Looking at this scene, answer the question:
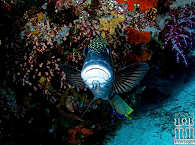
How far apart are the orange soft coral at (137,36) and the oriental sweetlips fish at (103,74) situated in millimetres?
1319

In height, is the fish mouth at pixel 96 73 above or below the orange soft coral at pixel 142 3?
Result: below

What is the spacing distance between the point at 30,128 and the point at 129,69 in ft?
7.23

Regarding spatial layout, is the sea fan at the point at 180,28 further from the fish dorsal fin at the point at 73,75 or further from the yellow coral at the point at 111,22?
the fish dorsal fin at the point at 73,75

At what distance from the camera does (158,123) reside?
2.83 meters

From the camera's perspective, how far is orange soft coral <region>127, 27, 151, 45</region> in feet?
12.0

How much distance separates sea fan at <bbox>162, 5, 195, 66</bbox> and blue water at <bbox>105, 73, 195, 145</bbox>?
852 millimetres

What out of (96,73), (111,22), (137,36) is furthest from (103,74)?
(137,36)

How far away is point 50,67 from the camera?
327cm

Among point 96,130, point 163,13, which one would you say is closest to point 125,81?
point 96,130

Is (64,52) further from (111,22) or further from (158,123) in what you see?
(158,123)

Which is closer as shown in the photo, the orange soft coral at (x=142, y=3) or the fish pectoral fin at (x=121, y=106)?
the fish pectoral fin at (x=121, y=106)

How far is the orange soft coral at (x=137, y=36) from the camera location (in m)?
3.65

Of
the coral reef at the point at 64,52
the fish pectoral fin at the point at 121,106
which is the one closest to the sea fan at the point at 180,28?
the coral reef at the point at 64,52

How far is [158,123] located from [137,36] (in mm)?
1865
